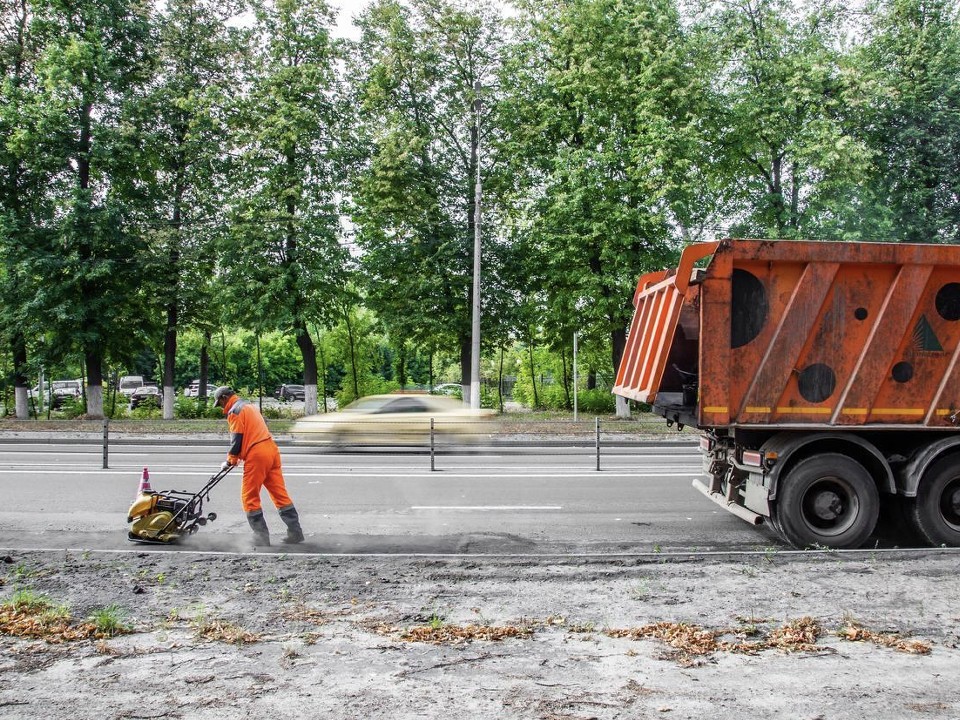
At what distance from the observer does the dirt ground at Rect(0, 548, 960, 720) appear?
13.8ft

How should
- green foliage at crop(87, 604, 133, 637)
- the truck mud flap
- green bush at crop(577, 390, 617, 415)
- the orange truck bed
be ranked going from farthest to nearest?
1. green bush at crop(577, 390, 617, 415)
2. the truck mud flap
3. the orange truck bed
4. green foliage at crop(87, 604, 133, 637)

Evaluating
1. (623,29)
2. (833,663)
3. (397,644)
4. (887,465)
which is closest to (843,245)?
(887,465)

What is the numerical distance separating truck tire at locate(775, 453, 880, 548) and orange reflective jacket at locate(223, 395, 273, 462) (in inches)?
213

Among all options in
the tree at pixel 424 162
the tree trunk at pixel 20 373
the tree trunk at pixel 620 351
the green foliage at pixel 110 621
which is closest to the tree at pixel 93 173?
the tree trunk at pixel 20 373

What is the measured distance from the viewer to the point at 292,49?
27844 millimetres

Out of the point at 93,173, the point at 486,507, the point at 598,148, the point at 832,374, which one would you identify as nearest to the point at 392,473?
the point at 486,507

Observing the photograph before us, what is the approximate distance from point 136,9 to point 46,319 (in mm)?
11891

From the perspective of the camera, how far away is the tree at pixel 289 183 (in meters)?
26.6

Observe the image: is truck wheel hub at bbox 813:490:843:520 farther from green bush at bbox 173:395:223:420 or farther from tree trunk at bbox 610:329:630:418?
green bush at bbox 173:395:223:420

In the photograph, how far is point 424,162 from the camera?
89.9ft

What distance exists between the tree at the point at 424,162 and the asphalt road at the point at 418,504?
11158 millimetres

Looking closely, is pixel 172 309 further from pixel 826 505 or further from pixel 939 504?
pixel 939 504

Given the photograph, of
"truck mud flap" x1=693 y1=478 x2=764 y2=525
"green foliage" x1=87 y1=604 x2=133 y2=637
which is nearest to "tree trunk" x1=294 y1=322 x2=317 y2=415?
"truck mud flap" x1=693 y1=478 x2=764 y2=525

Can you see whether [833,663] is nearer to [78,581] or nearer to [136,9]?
[78,581]
